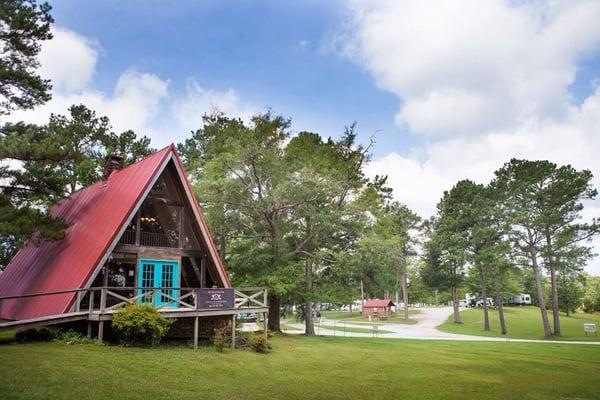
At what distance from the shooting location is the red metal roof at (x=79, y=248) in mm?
15773

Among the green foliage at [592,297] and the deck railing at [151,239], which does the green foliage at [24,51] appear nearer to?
the deck railing at [151,239]

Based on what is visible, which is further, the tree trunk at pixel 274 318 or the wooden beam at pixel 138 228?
the tree trunk at pixel 274 318

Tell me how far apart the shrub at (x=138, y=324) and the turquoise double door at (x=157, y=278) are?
3081mm

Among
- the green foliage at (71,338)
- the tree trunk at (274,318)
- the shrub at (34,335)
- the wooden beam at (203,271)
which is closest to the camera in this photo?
the shrub at (34,335)

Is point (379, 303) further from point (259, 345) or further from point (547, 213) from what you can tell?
point (259, 345)

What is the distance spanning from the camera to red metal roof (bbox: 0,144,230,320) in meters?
15.8

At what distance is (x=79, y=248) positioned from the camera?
17.2 metres

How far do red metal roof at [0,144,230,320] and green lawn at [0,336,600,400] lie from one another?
2917 mm

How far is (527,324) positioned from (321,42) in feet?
136

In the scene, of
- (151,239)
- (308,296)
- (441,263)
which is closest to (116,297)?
(151,239)

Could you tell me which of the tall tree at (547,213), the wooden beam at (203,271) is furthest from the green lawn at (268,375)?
the tall tree at (547,213)

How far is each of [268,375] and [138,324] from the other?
4.76 m

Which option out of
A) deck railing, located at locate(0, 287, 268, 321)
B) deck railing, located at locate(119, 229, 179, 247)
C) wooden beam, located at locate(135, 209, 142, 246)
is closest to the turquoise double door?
deck railing, located at locate(0, 287, 268, 321)

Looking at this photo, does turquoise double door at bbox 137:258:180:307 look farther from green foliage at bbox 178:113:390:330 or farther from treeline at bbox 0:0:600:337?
green foliage at bbox 178:113:390:330
